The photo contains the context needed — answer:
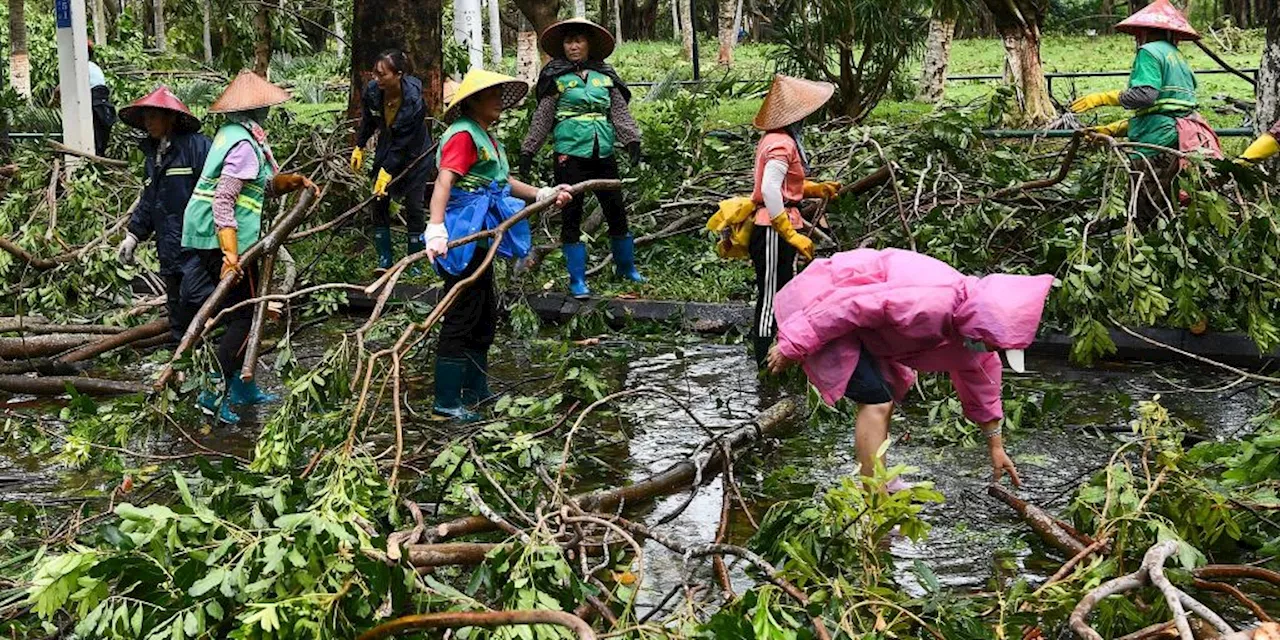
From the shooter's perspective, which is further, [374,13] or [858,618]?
[374,13]

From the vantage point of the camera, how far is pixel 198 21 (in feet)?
130

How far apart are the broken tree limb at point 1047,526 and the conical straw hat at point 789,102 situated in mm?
2310

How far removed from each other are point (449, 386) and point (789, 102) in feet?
7.05

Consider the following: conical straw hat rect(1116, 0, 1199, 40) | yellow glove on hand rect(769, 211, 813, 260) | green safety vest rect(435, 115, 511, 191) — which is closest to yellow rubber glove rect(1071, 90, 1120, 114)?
conical straw hat rect(1116, 0, 1199, 40)

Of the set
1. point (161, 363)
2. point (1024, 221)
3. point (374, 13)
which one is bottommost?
point (161, 363)

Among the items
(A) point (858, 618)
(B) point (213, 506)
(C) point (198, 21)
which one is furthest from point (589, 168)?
(C) point (198, 21)

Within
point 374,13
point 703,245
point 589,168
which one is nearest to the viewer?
point 589,168

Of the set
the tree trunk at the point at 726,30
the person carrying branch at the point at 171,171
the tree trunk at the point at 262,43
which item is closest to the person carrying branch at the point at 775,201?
the person carrying branch at the point at 171,171

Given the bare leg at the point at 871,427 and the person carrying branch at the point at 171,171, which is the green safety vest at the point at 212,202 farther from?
the bare leg at the point at 871,427

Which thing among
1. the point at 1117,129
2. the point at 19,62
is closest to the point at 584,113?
the point at 1117,129

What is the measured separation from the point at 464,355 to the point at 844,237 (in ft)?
9.05

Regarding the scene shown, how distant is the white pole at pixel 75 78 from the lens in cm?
1096

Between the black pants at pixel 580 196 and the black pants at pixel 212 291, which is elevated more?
the black pants at pixel 580 196

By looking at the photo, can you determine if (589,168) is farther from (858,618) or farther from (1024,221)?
(858,618)
